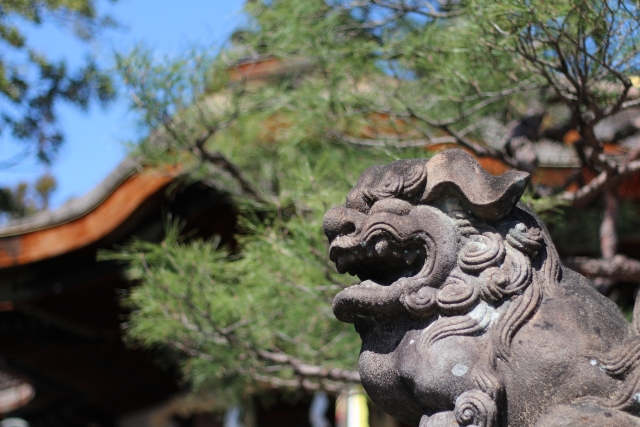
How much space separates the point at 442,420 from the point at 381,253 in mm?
255

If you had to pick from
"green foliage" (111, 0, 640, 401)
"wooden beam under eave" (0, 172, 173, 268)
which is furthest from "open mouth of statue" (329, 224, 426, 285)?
"wooden beam under eave" (0, 172, 173, 268)

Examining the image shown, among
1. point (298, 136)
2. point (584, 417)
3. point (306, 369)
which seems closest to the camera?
point (584, 417)

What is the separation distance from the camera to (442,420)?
107cm

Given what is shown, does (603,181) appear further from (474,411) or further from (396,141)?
(474,411)

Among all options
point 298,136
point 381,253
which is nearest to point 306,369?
point 298,136

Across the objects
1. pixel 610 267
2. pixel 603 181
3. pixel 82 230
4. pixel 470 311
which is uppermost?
pixel 82 230

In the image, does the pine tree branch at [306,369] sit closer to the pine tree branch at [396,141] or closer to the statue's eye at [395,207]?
the pine tree branch at [396,141]

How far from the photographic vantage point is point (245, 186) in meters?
2.54

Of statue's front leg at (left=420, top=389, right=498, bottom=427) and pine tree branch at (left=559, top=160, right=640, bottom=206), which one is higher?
pine tree branch at (left=559, top=160, right=640, bottom=206)

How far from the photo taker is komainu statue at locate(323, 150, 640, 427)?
1.06 m

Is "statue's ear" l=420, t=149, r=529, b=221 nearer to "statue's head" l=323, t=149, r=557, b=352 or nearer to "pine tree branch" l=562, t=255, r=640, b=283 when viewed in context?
"statue's head" l=323, t=149, r=557, b=352

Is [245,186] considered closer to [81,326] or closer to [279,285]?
[279,285]

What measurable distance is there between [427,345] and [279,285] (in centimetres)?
107

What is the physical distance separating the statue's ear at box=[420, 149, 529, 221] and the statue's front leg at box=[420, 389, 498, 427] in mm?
263
